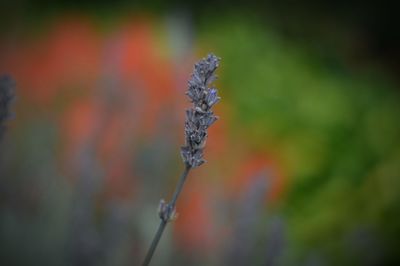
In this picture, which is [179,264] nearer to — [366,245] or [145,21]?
[366,245]

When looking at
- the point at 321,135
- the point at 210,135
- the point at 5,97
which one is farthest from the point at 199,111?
the point at 321,135

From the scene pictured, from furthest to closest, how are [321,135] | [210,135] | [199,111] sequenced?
[321,135] → [210,135] → [199,111]

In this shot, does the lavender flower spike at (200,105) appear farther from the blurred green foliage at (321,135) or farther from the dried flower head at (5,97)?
the blurred green foliage at (321,135)

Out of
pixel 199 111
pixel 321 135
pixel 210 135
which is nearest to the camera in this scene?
pixel 199 111

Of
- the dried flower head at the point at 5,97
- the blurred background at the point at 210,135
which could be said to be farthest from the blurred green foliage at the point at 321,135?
the dried flower head at the point at 5,97

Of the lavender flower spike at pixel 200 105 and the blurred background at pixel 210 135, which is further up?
the blurred background at pixel 210 135

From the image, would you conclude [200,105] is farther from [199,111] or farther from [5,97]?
[5,97]
